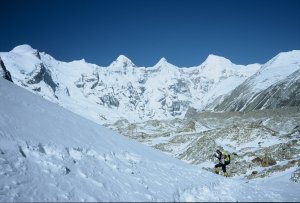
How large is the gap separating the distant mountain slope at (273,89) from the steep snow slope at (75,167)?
332 feet

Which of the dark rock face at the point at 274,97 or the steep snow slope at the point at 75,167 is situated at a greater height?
the dark rock face at the point at 274,97

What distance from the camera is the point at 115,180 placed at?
10.4 metres

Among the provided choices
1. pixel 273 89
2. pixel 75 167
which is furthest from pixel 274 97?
pixel 75 167

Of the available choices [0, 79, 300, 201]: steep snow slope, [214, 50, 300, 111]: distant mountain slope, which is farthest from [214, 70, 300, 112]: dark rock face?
[0, 79, 300, 201]: steep snow slope

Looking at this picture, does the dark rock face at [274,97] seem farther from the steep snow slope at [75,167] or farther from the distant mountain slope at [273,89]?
the steep snow slope at [75,167]

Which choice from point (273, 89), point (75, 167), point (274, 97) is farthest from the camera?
point (273, 89)

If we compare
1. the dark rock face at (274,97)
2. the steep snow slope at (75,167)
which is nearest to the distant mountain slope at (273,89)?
the dark rock face at (274,97)

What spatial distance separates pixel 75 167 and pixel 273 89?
416 feet

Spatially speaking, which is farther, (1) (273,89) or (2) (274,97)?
(1) (273,89)

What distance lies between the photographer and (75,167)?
1033 centimetres

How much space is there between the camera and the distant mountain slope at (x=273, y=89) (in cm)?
11472

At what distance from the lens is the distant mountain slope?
11472cm

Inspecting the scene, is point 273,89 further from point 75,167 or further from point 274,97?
point 75,167

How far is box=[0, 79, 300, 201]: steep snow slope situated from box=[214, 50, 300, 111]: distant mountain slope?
332 feet
